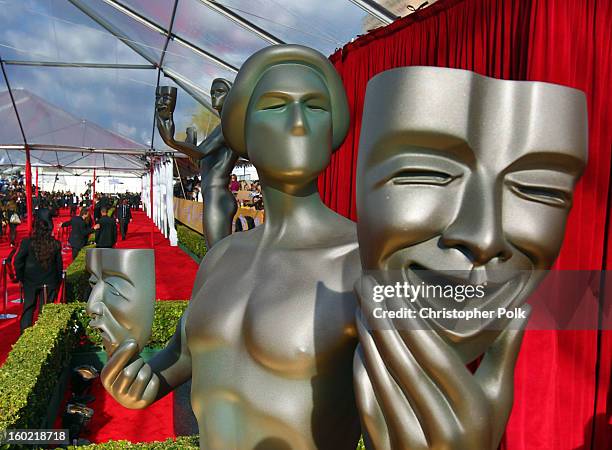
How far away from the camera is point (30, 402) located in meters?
3.62

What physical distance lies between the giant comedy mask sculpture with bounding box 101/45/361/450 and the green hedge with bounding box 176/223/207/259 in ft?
35.4

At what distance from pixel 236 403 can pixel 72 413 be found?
12.4ft

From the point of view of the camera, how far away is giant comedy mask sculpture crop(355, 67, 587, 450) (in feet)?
2.26

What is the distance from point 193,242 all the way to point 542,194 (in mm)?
13935

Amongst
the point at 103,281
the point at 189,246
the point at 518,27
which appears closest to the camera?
the point at 103,281

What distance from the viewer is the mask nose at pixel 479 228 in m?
0.69

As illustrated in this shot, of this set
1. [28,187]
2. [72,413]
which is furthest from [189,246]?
[72,413]

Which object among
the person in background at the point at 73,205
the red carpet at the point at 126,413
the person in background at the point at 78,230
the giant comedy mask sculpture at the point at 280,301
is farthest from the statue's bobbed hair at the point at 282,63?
the person in background at the point at 73,205

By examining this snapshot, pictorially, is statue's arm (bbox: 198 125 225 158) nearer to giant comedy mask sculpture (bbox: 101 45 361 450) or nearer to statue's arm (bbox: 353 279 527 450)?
giant comedy mask sculpture (bbox: 101 45 361 450)

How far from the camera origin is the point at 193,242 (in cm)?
1416

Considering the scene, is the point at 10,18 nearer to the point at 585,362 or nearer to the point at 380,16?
the point at 380,16

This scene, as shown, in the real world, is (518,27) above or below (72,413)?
above

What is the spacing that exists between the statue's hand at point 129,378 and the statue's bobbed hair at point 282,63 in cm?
71

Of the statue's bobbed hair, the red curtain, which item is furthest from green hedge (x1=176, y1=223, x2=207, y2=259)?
the statue's bobbed hair
